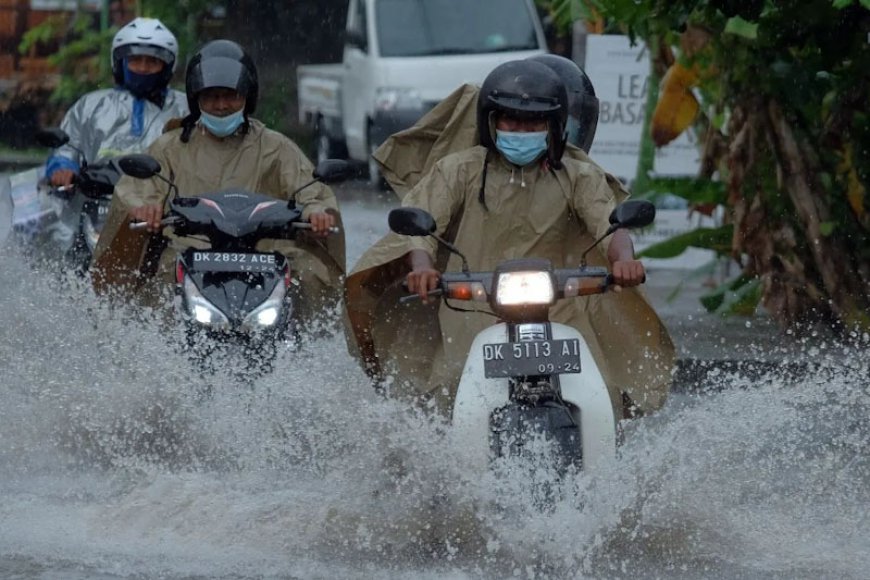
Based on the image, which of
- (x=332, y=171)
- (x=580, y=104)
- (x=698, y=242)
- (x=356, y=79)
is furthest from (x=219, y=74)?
(x=356, y=79)

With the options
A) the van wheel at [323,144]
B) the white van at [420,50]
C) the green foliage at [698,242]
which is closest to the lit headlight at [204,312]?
the green foliage at [698,242]

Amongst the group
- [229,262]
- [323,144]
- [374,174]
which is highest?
[229,262]

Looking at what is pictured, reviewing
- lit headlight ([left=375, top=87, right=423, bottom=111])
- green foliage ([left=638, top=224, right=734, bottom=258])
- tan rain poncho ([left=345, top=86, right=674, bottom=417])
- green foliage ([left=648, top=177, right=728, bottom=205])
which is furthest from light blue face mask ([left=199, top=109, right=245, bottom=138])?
lit headlight ([left=375, top=87, right=423, bottom=111])

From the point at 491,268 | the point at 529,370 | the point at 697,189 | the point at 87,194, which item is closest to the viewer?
the point at 529,370

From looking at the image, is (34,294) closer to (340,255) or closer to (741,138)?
(340,255)

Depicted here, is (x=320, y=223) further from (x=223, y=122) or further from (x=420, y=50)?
(x=420, y=50)

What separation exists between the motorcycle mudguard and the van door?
15.0 m

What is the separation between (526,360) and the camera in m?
5.86

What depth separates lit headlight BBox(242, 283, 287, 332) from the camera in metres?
7.68

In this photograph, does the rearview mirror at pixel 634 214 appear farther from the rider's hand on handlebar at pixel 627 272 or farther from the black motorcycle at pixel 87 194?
the black motorcycle at pixel 87 194

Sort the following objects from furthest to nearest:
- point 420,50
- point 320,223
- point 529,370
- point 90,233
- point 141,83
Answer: point 420,50 < point 141,83 < point 90,233 < point 320,223 < point 529,370

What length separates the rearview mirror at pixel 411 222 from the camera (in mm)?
5973

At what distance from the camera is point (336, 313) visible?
8.30 metres

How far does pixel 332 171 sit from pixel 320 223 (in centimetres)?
22
